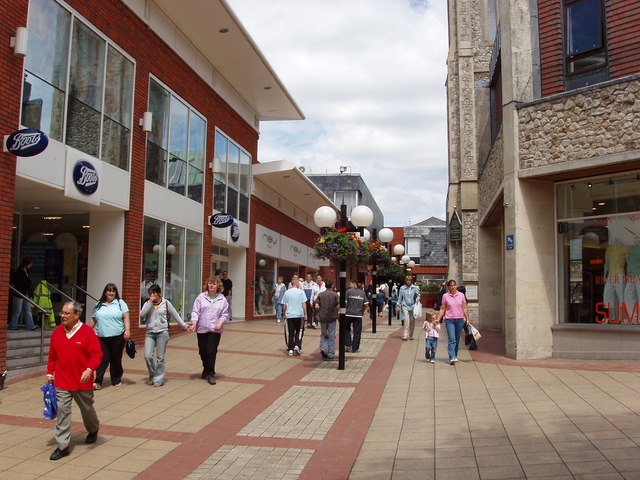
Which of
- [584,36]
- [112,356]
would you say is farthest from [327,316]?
[584,36]

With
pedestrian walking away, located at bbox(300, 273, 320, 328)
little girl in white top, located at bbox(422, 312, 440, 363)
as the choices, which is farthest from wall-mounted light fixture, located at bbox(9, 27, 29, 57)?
pedestrian walking away, located at bbox(300, 273, 320, 328)

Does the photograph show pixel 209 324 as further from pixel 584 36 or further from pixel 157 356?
pixel 584 36

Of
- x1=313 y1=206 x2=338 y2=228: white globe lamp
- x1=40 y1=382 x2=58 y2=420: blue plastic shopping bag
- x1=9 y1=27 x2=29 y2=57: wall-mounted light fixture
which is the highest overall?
x1=9 y1=27 x2=29 y2=57: wall-mounted light fixture

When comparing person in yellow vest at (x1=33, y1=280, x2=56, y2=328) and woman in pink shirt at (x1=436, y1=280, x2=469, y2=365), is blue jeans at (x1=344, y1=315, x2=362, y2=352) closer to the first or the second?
woman in pink shirt at (x1=436, y1=280, x2=469, y2=365)

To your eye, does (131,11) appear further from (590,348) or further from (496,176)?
(590,348)

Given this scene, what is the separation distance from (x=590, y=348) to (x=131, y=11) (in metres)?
12.4

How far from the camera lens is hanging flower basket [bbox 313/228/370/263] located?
22.0 metres

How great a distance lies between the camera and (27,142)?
9.11 m

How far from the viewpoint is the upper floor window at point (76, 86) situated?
10445 mm

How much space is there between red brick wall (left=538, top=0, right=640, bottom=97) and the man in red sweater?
10616 mm

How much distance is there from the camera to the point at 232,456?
245 inches

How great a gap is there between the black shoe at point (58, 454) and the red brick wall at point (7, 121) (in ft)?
12.1

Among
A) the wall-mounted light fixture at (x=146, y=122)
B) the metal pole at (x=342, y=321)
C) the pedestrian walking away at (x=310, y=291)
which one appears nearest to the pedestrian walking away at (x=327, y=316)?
the metal pole at (x=342, y=321)

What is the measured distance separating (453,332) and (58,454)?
7.82 meters
